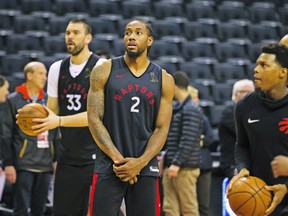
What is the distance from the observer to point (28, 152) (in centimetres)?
709

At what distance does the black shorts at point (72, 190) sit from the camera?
5535mm

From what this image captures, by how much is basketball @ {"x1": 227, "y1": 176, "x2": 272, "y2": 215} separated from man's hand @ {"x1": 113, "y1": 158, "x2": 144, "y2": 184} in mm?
628

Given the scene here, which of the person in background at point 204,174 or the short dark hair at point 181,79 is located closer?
the short dark hair at point 181,79

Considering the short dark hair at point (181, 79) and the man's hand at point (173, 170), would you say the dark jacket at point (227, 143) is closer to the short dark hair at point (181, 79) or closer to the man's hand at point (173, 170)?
the man's hand at point (173, 170)

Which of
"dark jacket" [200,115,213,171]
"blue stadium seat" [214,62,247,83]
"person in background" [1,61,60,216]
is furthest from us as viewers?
"blue stadium seat" [214,62,247,83]

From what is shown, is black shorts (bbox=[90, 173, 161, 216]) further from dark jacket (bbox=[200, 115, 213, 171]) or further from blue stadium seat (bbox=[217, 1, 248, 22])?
blue stadium seat (bbox=[217, 1, 248, 22])

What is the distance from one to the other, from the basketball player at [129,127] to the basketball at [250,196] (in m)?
0.61

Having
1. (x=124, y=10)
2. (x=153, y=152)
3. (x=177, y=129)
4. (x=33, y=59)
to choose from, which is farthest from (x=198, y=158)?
(x=124, y=10)

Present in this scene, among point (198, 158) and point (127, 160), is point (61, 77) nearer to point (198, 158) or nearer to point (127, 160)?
point (127, 160)

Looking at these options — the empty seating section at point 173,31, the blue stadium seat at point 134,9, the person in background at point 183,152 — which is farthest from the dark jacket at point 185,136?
the blue stadium seat at point 134,9

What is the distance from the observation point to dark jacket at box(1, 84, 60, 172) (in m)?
7.05

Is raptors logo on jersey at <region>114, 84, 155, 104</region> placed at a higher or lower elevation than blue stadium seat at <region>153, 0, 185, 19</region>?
lower

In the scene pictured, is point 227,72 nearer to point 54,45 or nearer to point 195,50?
point 195,50

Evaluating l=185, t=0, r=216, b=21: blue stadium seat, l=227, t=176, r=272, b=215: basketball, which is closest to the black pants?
l=227, t=176, r=272, b=215: basketball
